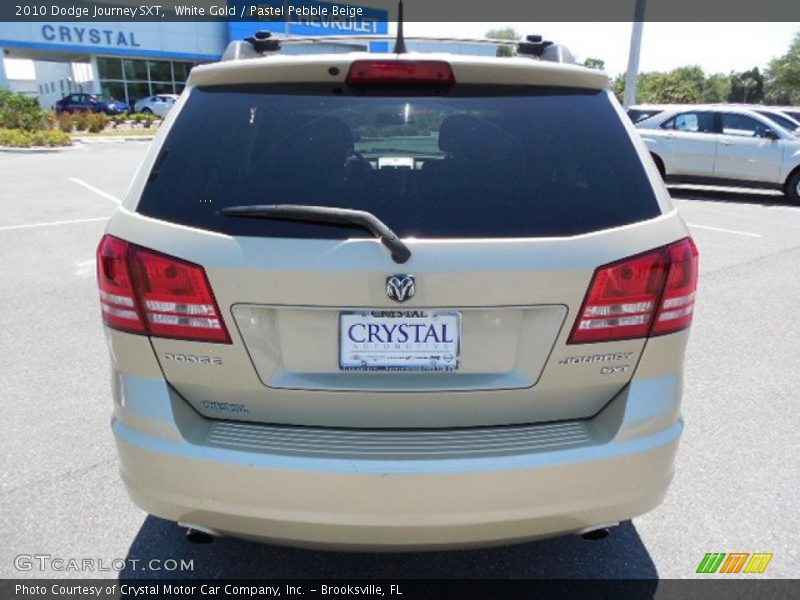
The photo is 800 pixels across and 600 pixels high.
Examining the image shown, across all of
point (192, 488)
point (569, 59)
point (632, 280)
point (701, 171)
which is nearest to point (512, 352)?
point (632, 280)

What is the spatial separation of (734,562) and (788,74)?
75.5m

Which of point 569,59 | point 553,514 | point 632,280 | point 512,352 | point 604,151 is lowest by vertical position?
point 553,514

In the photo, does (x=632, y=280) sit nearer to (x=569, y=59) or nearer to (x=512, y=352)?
(x=512, y=352)

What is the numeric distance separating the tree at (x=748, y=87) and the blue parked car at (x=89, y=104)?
86.9 metres

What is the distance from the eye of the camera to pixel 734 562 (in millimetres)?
2520

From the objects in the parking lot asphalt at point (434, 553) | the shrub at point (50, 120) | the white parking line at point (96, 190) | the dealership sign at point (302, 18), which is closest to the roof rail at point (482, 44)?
the parking lot asphalt at point (434, 553)

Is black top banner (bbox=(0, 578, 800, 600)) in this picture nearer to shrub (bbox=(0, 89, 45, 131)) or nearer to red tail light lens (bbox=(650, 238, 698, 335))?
red tail light lens (bbox=(650, 238, 698, 335))

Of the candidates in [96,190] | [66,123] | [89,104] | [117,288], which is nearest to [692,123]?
[96,190]

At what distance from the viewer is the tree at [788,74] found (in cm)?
6356

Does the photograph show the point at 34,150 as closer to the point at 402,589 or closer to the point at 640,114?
the point at 640,114

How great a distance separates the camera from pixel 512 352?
186 cm

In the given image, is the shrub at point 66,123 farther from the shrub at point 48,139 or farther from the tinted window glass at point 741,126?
the tinted window glass at point 741,126

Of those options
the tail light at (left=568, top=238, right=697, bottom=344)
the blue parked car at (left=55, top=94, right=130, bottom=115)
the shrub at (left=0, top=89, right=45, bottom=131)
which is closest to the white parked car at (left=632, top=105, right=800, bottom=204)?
the tail light at (left=568, top=238, right=697, bottom=344)

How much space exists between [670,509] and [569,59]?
1976 millimetres
